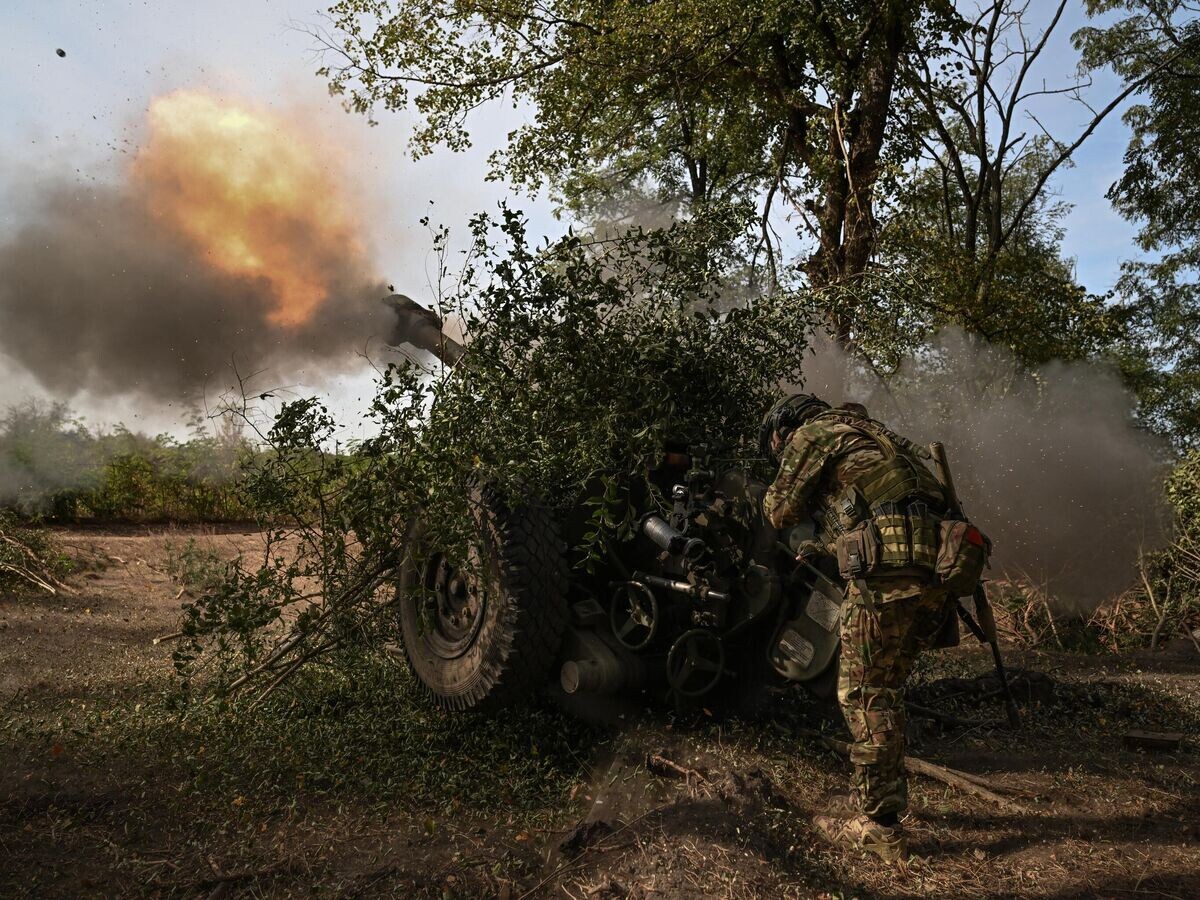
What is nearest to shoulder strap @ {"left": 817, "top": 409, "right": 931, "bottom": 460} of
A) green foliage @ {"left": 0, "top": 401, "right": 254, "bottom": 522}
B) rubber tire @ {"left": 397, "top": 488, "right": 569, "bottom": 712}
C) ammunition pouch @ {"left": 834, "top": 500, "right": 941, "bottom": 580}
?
ammunition pouch @ {"left": 834, "top": 500, "right": 941, "bottom": 580}

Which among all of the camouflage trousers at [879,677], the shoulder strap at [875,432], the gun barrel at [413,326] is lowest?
the camouflage trousers at [879,677]

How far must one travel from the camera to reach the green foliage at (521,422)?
18.6 feet

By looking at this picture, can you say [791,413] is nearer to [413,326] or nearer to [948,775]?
[948,775]

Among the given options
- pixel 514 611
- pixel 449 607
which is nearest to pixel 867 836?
pixel 514 611

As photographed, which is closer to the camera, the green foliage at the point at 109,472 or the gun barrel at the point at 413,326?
the gun barrel at the point at 413,326

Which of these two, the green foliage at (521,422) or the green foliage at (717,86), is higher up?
the green foliage at (717,86)

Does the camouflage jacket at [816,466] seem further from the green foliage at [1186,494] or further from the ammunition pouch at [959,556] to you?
the green foliage at [1186,494]

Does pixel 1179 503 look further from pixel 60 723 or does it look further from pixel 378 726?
pixel 60 723

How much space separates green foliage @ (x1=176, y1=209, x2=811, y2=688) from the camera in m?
5.68

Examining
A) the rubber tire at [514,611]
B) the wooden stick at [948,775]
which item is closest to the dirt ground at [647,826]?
the wooden stick at [948,775]

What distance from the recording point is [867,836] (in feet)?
14.8

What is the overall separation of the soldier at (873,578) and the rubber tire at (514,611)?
1319mm

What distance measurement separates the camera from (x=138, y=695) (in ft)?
22.6

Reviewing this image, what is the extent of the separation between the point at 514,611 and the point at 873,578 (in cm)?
195
